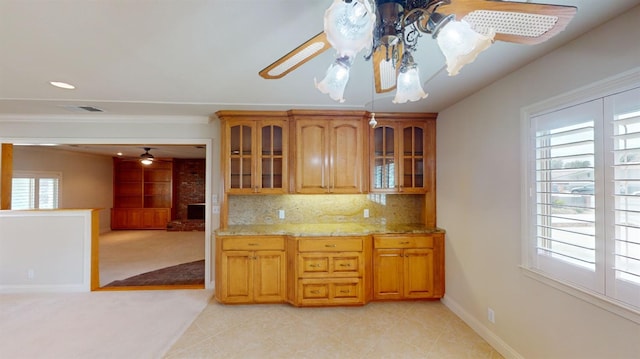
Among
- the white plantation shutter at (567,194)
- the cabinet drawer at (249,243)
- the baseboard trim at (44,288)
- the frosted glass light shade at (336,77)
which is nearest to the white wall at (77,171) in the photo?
the baseboard trim at (44,288)

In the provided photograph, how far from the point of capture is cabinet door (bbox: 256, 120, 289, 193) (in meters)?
3.34

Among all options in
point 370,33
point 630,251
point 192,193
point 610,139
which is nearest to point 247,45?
point 370,33

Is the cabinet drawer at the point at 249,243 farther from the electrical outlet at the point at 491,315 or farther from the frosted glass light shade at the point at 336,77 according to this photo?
the frosted glass light shade at the point at 336,77

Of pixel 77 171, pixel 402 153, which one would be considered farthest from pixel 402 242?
pixel 77 171

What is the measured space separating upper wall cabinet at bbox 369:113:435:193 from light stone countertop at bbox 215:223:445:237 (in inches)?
18.6

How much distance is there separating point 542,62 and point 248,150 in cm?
290

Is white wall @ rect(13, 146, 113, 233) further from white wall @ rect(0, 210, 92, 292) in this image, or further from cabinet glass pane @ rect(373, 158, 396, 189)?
cabinet glass pane @ rect(373, 158, 396, 189)

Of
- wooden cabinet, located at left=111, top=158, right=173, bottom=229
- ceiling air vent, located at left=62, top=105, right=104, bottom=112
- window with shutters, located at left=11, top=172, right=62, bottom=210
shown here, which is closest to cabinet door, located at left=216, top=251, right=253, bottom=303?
ceiling air vent, located at left=62, top=105, right=104, bottom=112

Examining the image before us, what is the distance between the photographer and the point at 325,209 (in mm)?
3660

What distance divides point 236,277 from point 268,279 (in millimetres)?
366

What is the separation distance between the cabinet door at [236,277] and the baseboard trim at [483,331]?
7.47 feet

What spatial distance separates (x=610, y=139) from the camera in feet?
4.86

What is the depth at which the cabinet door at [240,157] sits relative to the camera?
334 cm

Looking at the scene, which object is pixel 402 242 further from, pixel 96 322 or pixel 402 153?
pixel 96 322
